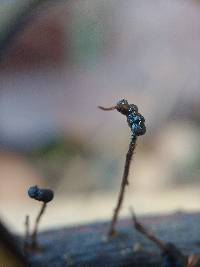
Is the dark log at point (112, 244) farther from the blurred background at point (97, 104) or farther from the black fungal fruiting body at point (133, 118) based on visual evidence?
the blurred background at point (97, 104)

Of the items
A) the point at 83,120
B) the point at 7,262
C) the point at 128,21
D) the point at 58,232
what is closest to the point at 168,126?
the point at 83,120

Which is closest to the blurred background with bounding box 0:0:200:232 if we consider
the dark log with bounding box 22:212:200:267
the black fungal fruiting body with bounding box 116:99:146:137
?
the dark log with bounding box 22:212:200:267

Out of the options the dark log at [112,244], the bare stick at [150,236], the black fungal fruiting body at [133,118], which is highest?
the black fungal fruiting body at [133,118]

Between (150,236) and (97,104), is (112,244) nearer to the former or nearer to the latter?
(150,236)

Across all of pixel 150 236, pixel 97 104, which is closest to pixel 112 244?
pixel 150 236

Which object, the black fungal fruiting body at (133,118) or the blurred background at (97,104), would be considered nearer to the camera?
the black fungal fruiting body at (133,118)

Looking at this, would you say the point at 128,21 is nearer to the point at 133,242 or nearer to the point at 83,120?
the point at 83,120

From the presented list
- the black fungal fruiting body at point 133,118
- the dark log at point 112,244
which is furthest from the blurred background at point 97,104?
the black fungal fruiting body at point 133,118
